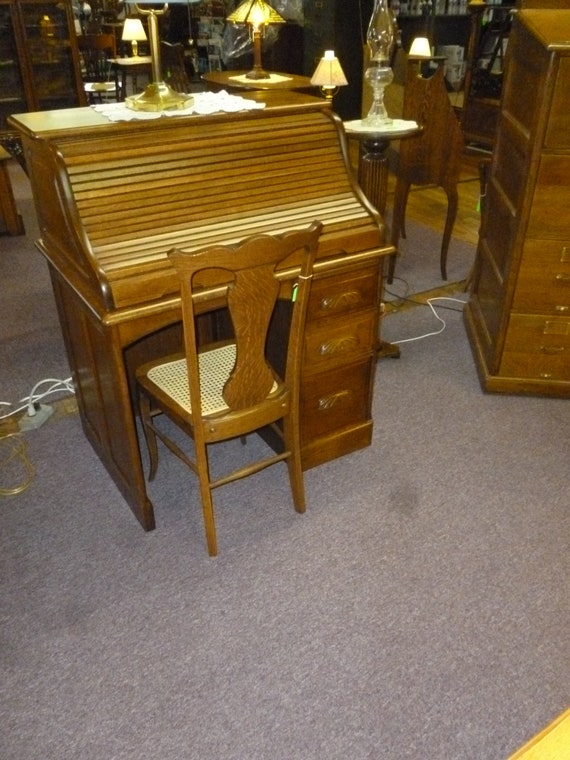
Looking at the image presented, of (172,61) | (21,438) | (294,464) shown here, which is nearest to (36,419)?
(21,438)

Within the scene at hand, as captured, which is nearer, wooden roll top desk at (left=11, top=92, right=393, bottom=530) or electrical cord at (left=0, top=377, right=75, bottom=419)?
wooden roll top desk at (left=11, top=92, right=393, bottom=530)

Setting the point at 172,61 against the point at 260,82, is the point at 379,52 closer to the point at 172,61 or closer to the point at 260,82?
the point at 260,82

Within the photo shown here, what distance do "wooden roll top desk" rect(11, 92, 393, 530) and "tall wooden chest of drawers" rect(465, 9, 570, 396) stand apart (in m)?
0.69

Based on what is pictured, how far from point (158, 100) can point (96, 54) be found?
5.85m

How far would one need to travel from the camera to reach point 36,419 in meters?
2.45

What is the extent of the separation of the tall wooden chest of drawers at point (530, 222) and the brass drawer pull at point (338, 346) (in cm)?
78

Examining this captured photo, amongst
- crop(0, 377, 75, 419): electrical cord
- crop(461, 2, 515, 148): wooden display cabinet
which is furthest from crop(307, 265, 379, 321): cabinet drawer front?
crop(461, 2, 515, 148): wooden display cabinet

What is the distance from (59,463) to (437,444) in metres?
1.36

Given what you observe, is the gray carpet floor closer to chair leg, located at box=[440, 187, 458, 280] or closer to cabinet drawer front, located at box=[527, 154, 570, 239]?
cabinet drawer front, located at box=[527, 154, 570, 239]

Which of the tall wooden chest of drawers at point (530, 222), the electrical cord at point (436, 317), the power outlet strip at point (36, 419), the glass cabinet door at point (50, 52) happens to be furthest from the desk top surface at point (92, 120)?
the glass cabinet door at point (50, 52)

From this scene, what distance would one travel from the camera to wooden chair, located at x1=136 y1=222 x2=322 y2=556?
57.6 inches

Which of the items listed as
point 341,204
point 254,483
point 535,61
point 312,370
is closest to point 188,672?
point 254,483

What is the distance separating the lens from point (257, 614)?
5.63 ft

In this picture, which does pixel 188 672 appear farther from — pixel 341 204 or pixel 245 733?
pixel 341 204
